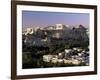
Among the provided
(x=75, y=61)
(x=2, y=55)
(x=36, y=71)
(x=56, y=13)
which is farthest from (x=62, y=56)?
(x=2, y=55)

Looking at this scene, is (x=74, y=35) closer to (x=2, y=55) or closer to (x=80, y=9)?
(x=80, y=9)

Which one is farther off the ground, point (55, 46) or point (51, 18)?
point (51, 18)

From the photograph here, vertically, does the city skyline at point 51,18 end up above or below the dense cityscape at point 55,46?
above

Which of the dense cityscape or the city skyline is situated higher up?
the city skyline
